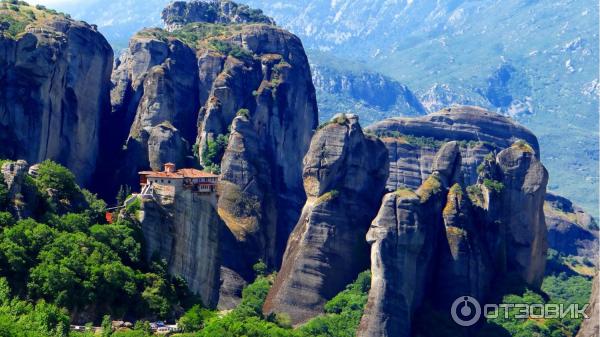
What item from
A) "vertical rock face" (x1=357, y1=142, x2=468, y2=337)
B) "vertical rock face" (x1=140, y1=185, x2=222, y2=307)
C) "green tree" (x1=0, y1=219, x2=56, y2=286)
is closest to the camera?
"green tree" (x1=0, y1=219, x2=56, y2=286)

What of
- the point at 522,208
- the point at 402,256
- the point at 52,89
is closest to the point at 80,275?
the point at 402,256

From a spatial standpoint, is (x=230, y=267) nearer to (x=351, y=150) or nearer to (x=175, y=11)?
(x=351, y=150)

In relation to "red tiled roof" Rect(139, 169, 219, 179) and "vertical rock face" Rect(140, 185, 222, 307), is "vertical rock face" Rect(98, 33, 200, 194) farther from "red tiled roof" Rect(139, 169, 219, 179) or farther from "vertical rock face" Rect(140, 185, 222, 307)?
"vertical rock face" Rect(140, 185, 222, 307)

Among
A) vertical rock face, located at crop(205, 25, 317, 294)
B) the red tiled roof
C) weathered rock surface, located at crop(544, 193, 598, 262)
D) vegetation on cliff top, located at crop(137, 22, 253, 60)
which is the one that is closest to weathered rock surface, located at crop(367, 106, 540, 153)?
vertical rock face, located at crop(205, 25, 317, 294)

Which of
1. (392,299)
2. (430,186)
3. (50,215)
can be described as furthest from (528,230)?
(50,215)

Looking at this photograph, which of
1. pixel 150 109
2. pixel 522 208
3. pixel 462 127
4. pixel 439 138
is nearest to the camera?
pixel 522 208

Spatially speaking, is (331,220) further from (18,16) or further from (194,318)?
(194,318)
